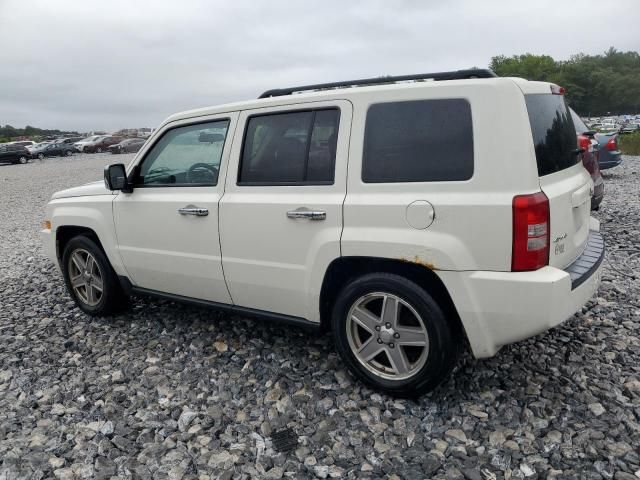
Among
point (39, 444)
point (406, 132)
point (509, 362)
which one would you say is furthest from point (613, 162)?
point (39, 444)

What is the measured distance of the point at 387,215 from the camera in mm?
3014

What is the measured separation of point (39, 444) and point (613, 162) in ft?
36.8

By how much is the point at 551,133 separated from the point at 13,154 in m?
39.6

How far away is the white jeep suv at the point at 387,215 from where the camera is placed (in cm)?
277

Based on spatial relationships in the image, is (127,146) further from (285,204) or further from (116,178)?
(285,204)

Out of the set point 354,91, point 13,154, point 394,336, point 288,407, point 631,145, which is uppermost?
point 354,91

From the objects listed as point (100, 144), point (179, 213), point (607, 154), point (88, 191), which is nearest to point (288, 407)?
point (179, 213)

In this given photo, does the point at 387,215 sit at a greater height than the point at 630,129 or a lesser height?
greater

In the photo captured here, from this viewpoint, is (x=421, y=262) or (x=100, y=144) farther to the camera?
(x=100, y=144)

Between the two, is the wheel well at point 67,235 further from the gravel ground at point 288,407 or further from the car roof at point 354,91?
the car roof at point 354,91

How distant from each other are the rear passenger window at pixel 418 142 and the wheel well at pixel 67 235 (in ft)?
9.54

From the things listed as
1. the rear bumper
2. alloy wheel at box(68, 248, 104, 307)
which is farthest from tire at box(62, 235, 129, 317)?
the rear bumper

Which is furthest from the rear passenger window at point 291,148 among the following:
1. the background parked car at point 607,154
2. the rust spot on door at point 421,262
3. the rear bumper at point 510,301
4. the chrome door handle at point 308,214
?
the background parked car at point 607,154

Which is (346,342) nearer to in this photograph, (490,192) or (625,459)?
(490,192)
